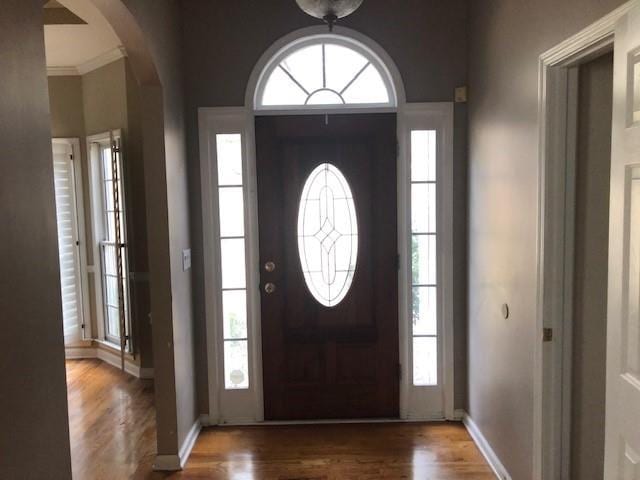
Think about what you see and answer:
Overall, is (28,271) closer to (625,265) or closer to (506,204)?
(625,265)

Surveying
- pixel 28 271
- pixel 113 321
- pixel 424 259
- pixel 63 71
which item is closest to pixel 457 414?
pixel 424 259

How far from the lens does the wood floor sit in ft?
9.29

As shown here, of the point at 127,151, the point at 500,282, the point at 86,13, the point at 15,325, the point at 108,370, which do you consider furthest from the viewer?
the point at 108,370

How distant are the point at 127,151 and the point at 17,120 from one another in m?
3.11

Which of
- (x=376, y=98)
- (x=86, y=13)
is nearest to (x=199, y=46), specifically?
(x=86, y=13)

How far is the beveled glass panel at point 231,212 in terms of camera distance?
3344 millimetres

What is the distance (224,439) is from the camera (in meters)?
3.25

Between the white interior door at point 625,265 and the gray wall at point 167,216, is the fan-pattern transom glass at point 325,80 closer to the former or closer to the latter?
the gray wall at point 167,216

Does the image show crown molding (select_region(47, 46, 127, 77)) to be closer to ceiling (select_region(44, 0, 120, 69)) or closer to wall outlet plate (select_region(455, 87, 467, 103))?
ceiling (select_region(44, 0, 120, 69))

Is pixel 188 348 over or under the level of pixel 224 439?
over

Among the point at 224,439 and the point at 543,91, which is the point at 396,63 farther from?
the point at 224,439

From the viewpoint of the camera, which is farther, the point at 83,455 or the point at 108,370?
the point at 108,370

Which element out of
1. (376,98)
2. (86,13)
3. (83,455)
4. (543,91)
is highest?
(86,13)

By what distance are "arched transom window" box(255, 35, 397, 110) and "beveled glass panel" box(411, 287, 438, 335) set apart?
1265 mm
